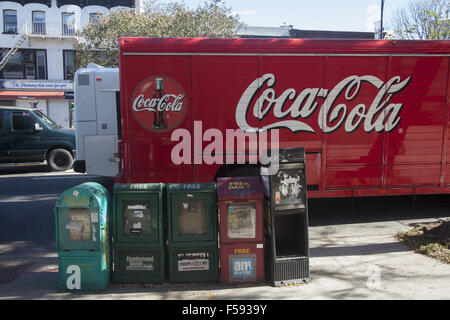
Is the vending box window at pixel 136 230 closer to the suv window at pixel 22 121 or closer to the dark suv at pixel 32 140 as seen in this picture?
the dark suv at pixel 32 140

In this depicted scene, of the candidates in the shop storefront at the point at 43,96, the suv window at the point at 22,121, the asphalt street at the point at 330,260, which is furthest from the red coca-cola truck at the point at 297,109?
the shop storefront at the point at 43,96

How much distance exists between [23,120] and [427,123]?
1243 cm

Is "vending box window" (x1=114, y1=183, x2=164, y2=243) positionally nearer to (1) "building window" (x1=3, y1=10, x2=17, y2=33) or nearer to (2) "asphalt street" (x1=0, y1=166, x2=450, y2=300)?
(2) "asphalt street" (x1=0, y1=166, x2=450, y2=300)

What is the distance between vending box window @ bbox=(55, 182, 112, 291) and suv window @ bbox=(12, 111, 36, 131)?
10309 mm

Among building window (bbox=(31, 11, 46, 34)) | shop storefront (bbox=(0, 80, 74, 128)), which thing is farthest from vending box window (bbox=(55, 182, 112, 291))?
building window (bbox=(31, 11, 46, 34))

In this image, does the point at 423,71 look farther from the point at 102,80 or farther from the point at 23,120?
the point at 23,120

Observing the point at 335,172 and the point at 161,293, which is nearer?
the point at 161,293

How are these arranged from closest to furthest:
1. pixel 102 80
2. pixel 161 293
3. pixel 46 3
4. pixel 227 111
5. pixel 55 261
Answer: pixel 161 293
pixel 55 261
pixel 227 111
pixel 102 80
pixel 46 3

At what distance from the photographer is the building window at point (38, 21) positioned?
2748cm

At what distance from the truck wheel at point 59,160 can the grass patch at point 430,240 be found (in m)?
11.3

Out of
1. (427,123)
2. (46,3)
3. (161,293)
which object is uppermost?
(46,3)

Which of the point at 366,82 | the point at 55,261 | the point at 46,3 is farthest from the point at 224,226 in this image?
the point at 46,3

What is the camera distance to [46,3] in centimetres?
2738

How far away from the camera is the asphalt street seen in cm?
434
